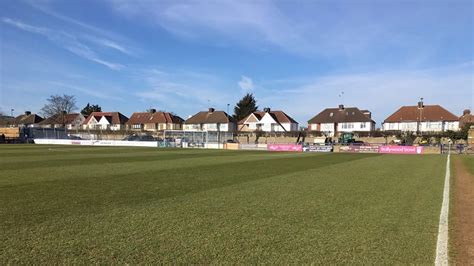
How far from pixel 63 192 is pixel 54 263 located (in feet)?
22.4

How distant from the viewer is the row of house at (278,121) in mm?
84000

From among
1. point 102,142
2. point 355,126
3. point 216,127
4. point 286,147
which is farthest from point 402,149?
point 216,127

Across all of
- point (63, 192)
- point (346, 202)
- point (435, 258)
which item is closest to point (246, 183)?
point (346, 202)

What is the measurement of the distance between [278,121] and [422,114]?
32609 mm

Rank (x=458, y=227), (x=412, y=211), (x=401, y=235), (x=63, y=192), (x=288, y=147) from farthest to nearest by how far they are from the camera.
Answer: (x=288, y=147) → (x=63, y=192) → (x=412, y=211) → (x=458, y=227) → (x=401, y=235)

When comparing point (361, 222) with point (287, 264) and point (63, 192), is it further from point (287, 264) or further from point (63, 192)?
point (63, 192)

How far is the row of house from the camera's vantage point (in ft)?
276

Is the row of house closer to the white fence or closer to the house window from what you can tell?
the house window

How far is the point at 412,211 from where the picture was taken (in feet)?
31.0

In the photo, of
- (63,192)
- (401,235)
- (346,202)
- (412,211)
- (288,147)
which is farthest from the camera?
(288,147)

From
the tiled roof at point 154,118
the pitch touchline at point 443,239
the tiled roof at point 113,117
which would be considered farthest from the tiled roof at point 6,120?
the pitch touchline at point 443,239

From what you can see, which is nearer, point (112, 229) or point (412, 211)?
point (112, 229)

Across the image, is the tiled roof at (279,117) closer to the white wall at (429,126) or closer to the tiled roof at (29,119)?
the white wall at (429,126)

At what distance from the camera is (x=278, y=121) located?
95125 millimetres
